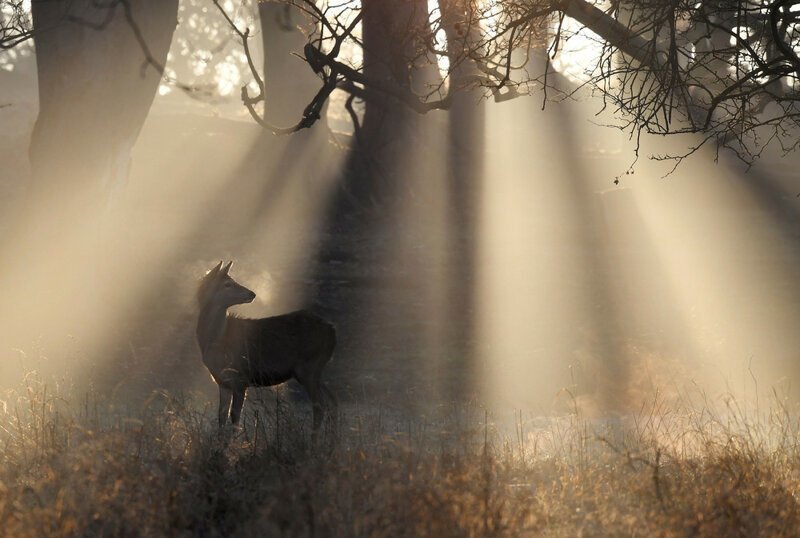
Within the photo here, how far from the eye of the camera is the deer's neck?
11680 mm

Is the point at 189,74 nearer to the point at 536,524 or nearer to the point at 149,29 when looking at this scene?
the point at 149,29

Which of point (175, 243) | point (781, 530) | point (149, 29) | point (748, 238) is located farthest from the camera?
point (748, 238)

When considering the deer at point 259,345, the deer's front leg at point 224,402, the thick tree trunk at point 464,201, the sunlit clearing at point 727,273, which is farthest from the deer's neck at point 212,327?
the sunlit clearing at point 727,273

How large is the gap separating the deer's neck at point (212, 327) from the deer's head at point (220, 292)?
3.8 inches

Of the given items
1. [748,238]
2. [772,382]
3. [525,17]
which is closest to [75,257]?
[525,17]

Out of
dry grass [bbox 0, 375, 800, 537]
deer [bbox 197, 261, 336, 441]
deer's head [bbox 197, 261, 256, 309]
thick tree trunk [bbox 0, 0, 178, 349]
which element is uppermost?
thick tree trunk [bbox 0, 0, 178, 349]

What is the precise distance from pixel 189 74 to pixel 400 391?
4906cm

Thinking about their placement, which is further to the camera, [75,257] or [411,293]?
[411,293]

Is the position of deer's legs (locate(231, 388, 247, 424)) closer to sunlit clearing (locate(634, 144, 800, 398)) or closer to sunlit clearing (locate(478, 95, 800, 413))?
sunlit clearing (locate(478, 95, 800, 413))

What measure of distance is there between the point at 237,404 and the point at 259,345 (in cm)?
71

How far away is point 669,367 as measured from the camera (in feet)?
52.7

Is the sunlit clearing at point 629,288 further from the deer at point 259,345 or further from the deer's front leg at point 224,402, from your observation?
the deer's front leg at point 224,402

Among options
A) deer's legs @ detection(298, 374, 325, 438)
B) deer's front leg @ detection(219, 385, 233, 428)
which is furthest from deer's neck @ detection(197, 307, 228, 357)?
deer's legs @ detection(298, 374, 325, 438)

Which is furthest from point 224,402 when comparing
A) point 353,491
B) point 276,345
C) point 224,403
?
Answer: point 353,491
